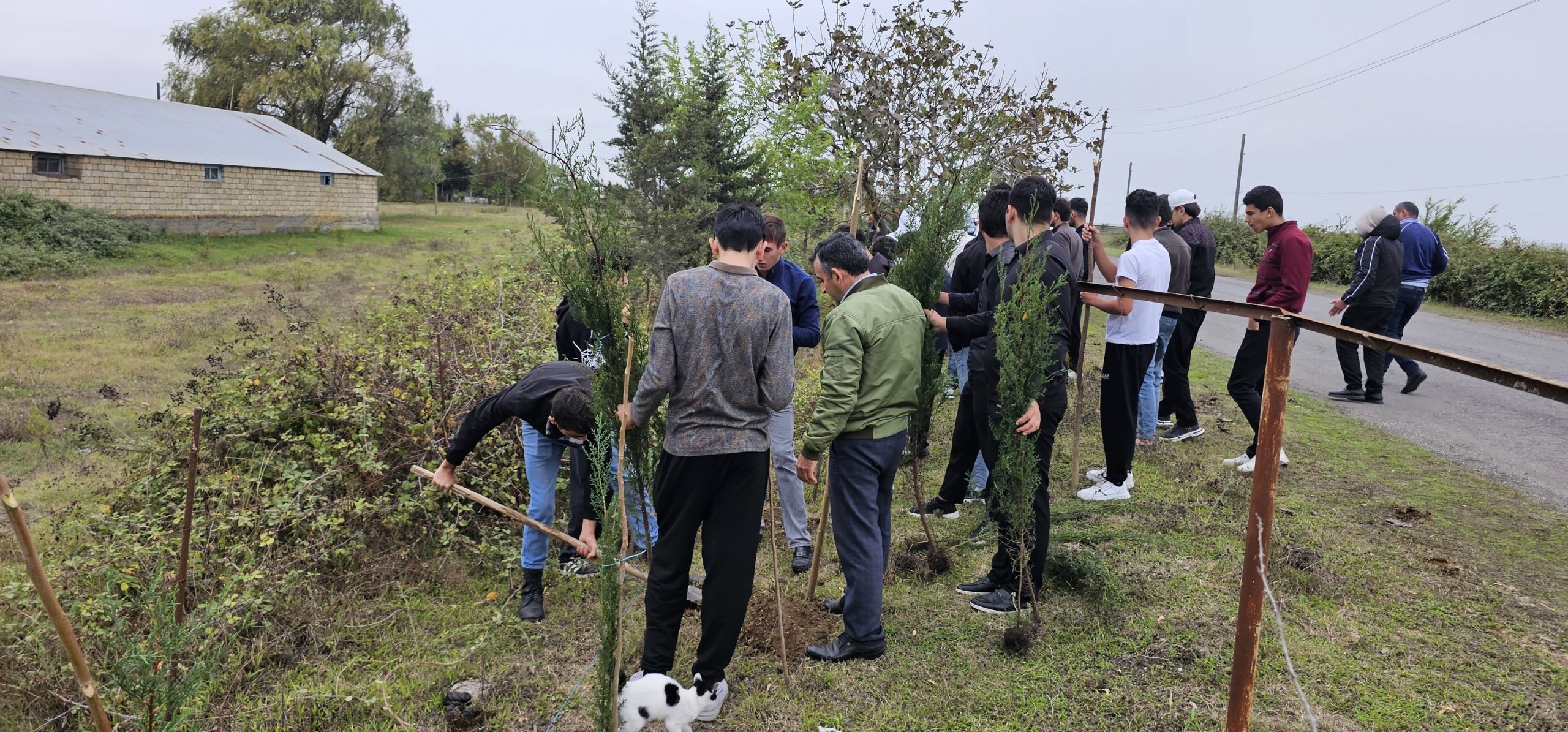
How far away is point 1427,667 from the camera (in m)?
3.59

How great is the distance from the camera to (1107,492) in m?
5.72

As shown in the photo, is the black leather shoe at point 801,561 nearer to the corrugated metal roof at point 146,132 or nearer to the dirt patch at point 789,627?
the dirt patch at point 789,627

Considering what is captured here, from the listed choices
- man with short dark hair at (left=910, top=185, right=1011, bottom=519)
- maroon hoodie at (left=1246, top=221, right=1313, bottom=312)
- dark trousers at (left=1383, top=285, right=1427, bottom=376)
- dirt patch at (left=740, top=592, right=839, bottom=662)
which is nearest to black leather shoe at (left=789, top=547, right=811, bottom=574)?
dirt patch at (left=740, top=592, right=839, bottom=662)

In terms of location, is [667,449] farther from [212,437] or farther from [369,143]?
[369,143]

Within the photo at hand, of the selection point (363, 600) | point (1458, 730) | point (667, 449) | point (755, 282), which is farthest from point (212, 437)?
point (1458, 730)

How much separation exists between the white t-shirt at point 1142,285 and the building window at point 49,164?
29133mm

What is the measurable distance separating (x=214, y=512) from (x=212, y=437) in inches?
37.1

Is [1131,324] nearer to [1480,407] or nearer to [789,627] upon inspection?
[789,627]

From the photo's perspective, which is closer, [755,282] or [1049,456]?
[755,282]

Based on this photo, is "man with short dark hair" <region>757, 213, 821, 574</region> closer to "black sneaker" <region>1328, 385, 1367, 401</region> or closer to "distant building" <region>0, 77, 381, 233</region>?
"black sneaker" <region>1328, 385, 1367, 401</region>

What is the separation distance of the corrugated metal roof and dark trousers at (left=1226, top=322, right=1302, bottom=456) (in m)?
29.4

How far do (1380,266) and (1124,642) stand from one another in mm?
5519

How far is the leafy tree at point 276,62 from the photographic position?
41.9m

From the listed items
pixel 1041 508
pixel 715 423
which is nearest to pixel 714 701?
pixel 715 423
